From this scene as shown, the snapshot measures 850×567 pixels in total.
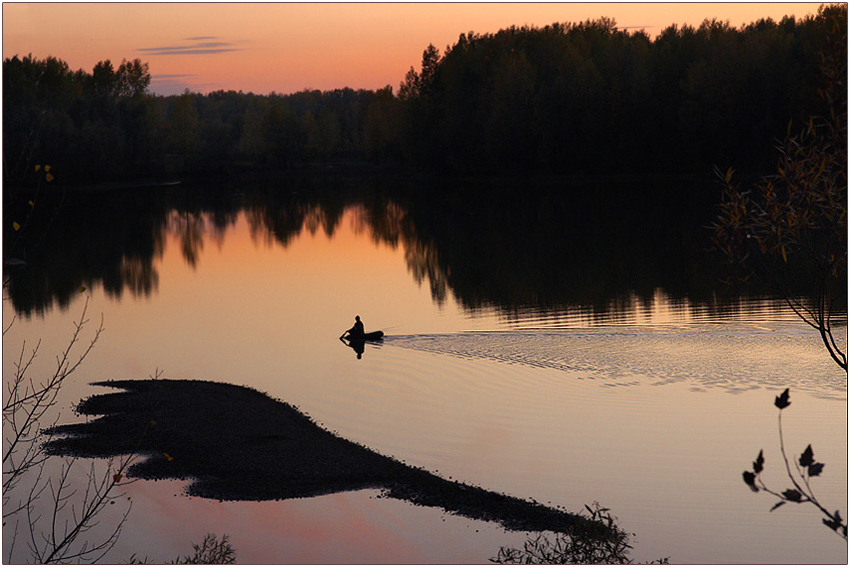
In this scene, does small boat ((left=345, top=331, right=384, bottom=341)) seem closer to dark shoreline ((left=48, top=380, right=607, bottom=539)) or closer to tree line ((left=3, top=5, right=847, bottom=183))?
dark shoreline ((left=48, top=380, right=607, bottom=539))

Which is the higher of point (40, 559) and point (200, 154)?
point (200, 154)

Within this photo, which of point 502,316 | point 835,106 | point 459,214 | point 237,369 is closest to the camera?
point 835,106

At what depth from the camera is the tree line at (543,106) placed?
90.1 m

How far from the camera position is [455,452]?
66.5 ft

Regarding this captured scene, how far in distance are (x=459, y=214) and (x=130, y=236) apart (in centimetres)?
2602

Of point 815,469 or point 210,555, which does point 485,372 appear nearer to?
point 210,555

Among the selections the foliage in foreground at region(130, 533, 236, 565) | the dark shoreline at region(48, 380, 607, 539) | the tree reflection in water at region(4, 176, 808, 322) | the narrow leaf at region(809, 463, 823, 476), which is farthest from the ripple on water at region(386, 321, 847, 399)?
the narrow leaf at region(809, 463, 823, 476)

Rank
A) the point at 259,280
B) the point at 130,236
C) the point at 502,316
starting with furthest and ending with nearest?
the point at 130,236, the point at 259,280, the point at 502,316

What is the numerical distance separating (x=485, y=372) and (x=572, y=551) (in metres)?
12.8

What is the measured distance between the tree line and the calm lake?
110ft

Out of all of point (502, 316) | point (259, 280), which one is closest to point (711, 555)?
point (502, 316)

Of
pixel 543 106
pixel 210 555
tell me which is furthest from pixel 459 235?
pixel 210 555

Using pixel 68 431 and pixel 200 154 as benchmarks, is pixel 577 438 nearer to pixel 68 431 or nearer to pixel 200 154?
pixel 68 431

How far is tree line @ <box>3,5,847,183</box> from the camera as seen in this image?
90062 millimetres
